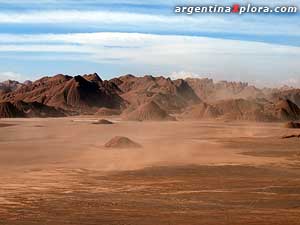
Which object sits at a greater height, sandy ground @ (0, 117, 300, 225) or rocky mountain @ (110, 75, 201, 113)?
rocky mountain @ (110, 75, 201, 113)

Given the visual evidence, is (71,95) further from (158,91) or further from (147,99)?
(158,91)

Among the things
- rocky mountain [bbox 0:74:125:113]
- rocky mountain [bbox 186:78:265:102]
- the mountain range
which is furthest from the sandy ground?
rocky mountain [bbox 186:78:265:102]

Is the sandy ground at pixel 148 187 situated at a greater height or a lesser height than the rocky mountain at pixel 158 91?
lesser

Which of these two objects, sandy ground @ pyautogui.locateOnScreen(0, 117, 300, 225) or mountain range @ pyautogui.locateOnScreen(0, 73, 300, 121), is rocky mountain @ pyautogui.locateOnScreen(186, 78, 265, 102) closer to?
mountain range @ pyautogui.locateOnScreen(0, 73, 300, 121)

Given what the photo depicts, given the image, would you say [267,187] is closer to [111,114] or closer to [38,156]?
[38,156]

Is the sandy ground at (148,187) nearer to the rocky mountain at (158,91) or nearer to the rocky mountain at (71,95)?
the rocky mountain at (71,95)

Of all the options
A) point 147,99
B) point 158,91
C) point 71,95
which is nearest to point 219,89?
point 158,91

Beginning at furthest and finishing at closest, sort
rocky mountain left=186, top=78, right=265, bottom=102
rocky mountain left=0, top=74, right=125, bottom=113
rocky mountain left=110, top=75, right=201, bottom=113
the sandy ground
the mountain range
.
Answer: rocky mountain left=186, top=78, right=265, bottom=102, rocky mountain left=110, top=75, right=201, bottom=113, rocky mountain left=0, top=74, right=125, bottom=113, the mountain range, the sandy ground

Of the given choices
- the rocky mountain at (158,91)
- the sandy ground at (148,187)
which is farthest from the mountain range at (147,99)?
the sandy ground at (148,187)

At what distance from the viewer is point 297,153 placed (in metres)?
32.6

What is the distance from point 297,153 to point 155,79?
135871 millimetres

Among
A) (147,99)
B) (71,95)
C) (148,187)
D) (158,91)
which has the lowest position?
(148,187)

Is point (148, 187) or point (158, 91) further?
point (158, 91)

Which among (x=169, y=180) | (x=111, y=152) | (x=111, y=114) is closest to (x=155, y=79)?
(x=111, y=114)
